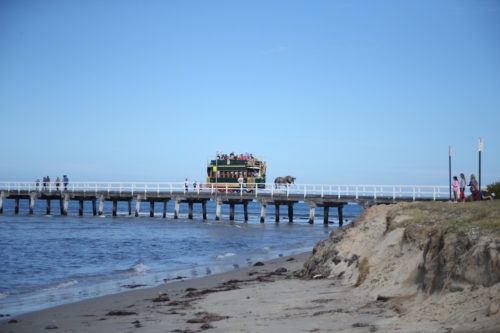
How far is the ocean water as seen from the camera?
15109mm

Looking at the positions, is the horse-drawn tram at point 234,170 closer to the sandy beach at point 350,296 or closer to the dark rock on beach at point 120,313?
the sandy beach at point 350,296

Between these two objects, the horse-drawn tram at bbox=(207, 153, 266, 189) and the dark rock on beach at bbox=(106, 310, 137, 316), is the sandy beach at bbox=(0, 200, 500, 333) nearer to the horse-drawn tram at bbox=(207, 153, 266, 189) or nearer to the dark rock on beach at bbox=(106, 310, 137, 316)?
the dark rock on beach at bbox=(106, 310, 137, 316)

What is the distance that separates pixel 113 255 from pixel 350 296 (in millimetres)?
15656

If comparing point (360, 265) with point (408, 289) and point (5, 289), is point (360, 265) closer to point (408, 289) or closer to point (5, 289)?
point (408, 289)

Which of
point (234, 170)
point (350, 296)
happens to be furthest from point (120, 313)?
point (234, 170)

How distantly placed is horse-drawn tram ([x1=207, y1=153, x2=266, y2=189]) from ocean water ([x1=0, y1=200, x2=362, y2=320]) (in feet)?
46.9

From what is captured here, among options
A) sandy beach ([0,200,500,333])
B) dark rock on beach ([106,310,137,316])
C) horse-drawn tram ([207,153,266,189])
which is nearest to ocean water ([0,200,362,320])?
sandy beach ([0,200,500,333])

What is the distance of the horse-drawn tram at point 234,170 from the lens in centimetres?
5434

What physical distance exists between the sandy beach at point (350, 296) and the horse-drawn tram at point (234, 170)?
39053 mm

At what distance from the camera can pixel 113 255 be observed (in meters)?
23.9

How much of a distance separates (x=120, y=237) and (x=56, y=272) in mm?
13969

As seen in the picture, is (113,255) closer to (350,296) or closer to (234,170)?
(350,296)

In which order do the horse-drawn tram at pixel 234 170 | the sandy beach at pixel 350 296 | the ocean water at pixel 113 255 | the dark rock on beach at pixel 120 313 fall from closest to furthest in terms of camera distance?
1. the sandy beach at pixel 350 296
2. the dark rock on beach at pixel 120 313
3. the ocean water at pixel 113 255
4. the horse-drawn tram at pixel 234 170

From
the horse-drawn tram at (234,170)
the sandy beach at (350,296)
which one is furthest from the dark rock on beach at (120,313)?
the horse-drawn tram at (234,170)
